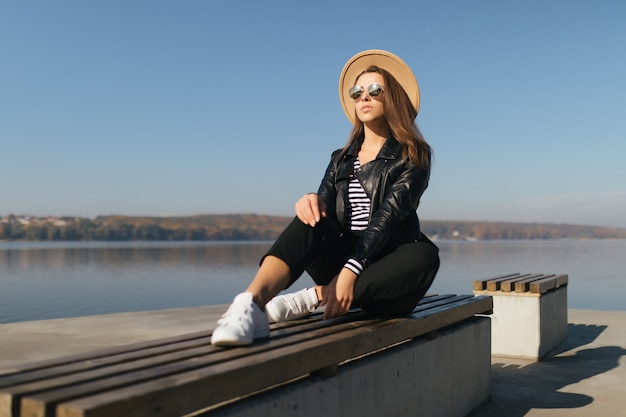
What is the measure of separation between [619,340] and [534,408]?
3.39 m

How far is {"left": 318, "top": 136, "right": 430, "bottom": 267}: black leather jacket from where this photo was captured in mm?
3064

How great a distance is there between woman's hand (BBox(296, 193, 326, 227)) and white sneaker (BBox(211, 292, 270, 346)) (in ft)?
1.61

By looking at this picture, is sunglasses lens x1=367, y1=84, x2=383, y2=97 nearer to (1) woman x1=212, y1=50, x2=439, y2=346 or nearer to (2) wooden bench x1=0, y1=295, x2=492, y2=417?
(1) woman x1=212, y1=50, x2=439, y2=346

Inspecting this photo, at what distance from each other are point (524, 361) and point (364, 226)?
3.04m

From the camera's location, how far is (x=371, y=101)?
3.59 meters

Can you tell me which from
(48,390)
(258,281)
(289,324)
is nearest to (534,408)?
(289,324)

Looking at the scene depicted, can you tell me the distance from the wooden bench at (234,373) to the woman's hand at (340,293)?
63 millimetres

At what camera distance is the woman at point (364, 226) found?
113 inches

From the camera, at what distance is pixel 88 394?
1572 millimetres

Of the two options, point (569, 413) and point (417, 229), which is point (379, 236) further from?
point (569, 413)

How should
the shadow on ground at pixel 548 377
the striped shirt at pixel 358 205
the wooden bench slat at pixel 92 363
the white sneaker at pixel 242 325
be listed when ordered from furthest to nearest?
the shadow on ground at pixel 548 377
the striped shirt at pixel 358 205
the white sneaker at pixel 242 325
the wooden bench slat at pixel 92 363

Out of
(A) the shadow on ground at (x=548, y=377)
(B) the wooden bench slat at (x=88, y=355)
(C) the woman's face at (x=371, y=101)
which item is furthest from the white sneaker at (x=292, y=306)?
(A) the shadow on ground at (x=548, y=377)

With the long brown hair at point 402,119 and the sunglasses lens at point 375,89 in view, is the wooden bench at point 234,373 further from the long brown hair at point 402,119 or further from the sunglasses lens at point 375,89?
the sunglasses lens at point 375,89

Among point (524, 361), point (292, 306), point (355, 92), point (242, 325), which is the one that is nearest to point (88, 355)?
point (242, 325)
